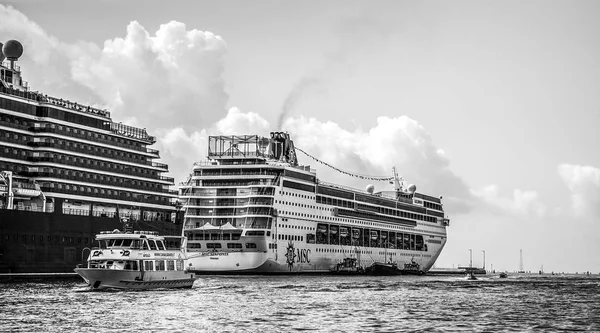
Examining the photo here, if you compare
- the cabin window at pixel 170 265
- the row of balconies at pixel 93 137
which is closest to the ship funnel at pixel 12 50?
the row of balconies at pixel 93 137

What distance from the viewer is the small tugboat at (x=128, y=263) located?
7656 centimetres

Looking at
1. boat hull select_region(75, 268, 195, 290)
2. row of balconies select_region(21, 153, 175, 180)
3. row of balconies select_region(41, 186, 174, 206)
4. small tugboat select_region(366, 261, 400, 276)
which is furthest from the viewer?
small tugboat select_region(366, 261, 400, 276)

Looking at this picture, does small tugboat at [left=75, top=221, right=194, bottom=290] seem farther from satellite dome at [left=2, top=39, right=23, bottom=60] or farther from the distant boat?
satellite dome at [left=2, top=39, right=23, bottom=60]

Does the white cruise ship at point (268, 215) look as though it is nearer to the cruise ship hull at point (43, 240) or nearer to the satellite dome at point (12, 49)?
the cruise ship hull at point (43, 240)

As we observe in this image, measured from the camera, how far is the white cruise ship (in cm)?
12912

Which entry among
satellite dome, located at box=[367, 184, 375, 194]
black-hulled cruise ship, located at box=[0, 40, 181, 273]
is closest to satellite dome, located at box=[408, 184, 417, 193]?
satellite dome, located at box=[367, 184, 375, 194]

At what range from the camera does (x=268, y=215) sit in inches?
5162

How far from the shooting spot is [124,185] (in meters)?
109

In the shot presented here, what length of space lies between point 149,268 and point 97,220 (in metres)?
22.7

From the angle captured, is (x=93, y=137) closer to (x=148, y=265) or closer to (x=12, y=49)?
(x=12, y=49)

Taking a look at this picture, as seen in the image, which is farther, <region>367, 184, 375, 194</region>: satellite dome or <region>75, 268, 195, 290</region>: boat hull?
<region>367, 184, 375, 194</region>: satellite dome

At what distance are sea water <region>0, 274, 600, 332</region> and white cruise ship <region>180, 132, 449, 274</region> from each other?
39861 millimetres

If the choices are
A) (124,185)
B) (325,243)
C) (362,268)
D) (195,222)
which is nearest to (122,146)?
(124,185)

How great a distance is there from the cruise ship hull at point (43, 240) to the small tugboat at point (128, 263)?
13.5 metres
